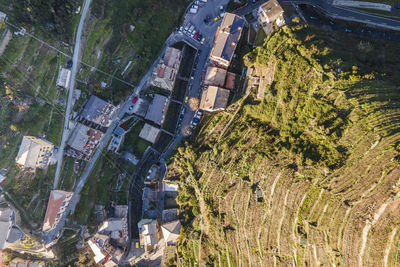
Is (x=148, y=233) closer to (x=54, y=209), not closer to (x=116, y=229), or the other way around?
(x=116, y=229)

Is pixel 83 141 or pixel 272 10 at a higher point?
pixel 272 10

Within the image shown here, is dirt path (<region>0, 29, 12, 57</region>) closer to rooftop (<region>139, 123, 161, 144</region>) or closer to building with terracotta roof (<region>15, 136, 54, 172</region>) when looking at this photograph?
building with terracotta roof (<region>15, 136, 54, 172</region>)

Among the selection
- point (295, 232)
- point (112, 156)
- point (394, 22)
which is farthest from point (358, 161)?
point (112, 156)

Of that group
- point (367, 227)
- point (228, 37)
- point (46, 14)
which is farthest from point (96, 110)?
point (367, 227)

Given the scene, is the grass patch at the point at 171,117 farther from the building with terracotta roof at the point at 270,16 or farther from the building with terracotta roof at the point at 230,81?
the building with terracotta roof at the point at 270,16

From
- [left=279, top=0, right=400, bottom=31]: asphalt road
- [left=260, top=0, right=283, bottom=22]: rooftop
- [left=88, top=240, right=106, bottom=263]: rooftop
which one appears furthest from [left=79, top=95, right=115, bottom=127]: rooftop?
[left=279, top=0, right=400, bottom=31]: asphalt road

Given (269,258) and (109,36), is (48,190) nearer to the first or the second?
(109,36)

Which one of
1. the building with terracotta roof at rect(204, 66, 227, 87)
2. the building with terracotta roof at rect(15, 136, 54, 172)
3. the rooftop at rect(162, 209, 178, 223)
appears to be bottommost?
the rooftop at rect(162, 209, 178, 223)
